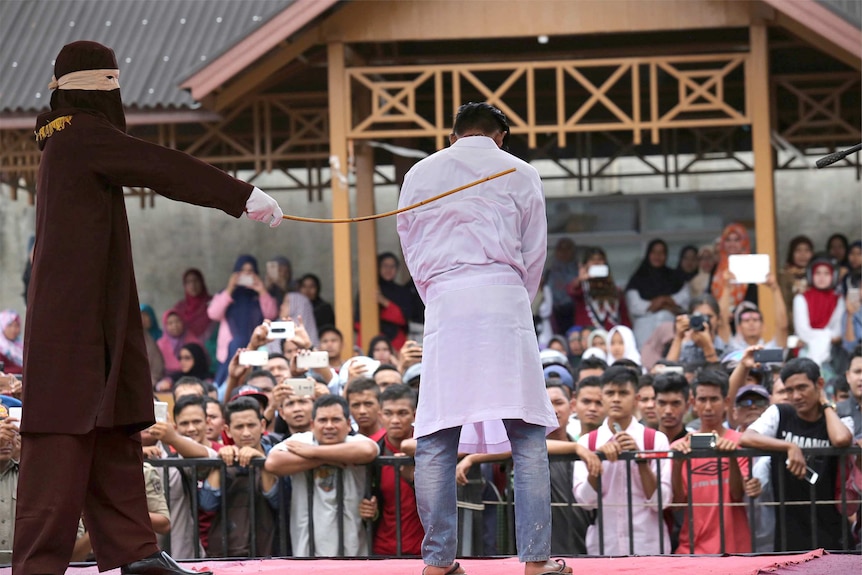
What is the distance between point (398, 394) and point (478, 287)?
227 centimetres

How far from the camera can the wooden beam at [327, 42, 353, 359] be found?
40.0 ft

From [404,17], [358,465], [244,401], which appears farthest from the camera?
[404,17]

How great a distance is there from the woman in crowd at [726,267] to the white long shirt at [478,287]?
732 centimetres

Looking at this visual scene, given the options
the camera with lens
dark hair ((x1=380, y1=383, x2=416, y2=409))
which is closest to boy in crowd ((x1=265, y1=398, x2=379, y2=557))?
dark hair ((x1=380, y1=383, x2=416, y2=409))

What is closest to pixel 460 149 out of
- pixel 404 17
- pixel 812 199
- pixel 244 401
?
pixel 244 401

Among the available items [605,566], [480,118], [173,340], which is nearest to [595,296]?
[173,340]

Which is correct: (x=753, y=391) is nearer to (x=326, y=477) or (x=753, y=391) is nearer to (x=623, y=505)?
(x=623, y=505)

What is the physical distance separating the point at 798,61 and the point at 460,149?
972 cm

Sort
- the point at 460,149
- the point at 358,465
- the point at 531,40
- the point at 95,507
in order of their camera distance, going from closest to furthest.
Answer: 1. the point at 95,507
2. the point at 460,149
3. the point at 358,465
4. the point at 531,40

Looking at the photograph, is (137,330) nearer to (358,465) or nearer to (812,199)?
(358,465)

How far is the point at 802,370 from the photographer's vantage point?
744 cm

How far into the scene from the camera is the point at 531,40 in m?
13.8

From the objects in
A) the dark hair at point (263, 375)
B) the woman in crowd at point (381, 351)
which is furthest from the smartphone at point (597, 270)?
the dark hair at point (263, 375)

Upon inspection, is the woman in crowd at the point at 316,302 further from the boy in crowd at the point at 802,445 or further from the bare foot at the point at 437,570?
the bare foot at the point at 437,570
